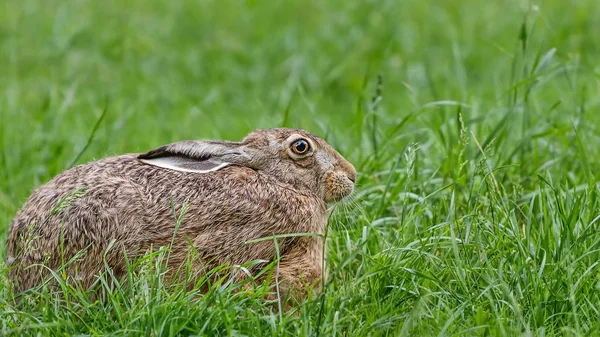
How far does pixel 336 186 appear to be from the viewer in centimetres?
466

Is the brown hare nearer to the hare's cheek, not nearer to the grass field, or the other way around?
the hare's cheek

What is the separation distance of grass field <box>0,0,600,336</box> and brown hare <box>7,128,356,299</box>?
7.1 inches

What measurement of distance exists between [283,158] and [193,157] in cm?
45

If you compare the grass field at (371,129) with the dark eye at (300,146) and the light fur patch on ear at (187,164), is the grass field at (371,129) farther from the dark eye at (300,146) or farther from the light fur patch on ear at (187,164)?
the light fur patch on ear at (187,164)

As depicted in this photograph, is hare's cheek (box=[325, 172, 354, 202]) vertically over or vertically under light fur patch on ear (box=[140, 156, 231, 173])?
under

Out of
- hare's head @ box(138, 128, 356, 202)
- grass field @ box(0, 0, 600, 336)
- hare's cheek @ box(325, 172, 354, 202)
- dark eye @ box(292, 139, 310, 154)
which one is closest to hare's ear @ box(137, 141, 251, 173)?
hare's head @ box(138, 128, 356, 202)

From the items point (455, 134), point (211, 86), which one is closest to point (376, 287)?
point (455, 134)

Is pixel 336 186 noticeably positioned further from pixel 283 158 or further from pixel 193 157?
pixel 193 157

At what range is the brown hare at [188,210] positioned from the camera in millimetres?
4023

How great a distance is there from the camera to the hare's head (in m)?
4.45

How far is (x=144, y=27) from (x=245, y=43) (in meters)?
1.06

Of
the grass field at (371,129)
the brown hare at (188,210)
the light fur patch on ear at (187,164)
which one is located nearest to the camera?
the grass field at (371,129)

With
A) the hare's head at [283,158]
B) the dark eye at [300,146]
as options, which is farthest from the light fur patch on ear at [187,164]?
the dark eye at [300,146]

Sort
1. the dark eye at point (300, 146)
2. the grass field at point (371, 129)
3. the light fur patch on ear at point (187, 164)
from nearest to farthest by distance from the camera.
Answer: the grass field at point (371, 129)
the light fur patch on ear at point (187, 164)
the dark eye at point (300, 146)
